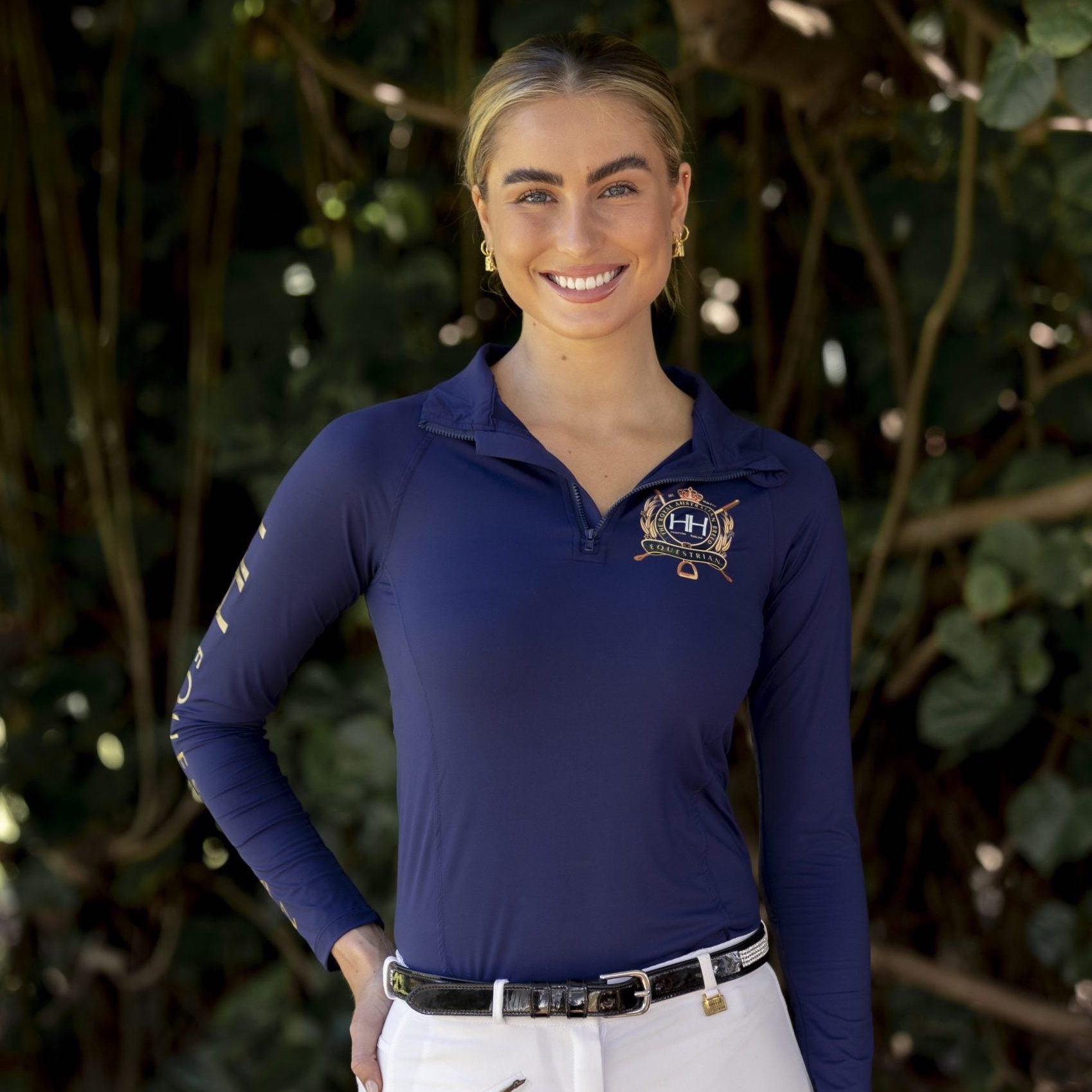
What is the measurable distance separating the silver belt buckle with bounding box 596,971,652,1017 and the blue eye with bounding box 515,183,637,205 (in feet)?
2.16

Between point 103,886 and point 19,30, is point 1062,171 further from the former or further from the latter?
point 103,886

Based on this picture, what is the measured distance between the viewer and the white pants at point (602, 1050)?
1.16m

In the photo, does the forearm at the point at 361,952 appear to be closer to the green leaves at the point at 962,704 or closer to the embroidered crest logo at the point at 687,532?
the embroidered crest logo at the point at 687,532

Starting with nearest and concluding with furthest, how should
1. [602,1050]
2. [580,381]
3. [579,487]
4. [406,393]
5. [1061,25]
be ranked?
[602,1050], [579,487], [580,381], [1061,25], [406,393]

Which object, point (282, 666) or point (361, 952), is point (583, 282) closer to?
point (282, 666)

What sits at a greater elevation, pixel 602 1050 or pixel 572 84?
pixel 572 84

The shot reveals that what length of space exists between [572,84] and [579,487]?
358 millimetres

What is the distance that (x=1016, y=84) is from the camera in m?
1.71

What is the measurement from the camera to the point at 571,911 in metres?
1.20

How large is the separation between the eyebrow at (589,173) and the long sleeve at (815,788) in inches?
12.1

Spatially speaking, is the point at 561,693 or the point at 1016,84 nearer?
the point at 561,693

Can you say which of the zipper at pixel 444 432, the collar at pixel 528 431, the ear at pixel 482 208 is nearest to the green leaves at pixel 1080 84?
the collar at pixel 528 431

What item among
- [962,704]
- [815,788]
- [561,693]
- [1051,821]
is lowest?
[1051,821]

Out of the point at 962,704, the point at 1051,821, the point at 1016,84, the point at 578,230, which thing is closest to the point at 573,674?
the point at 578,230
